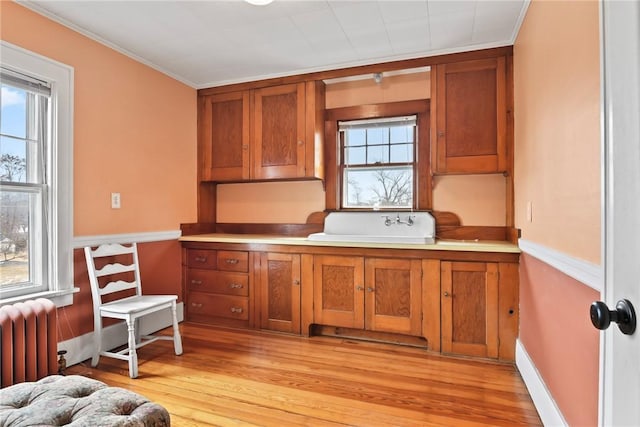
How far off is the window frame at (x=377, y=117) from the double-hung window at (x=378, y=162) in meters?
0.04

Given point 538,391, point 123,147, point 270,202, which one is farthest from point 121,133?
point 538,391

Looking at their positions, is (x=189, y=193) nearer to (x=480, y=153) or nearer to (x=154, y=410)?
(x=154, y=410)

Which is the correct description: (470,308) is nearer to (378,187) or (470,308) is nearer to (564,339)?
(564,339)

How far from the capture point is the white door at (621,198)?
2.20ft

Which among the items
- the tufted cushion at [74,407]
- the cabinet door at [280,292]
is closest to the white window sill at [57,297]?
the tufted cushion at [74,407]

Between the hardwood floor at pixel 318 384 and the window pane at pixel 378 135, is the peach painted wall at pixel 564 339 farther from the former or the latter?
the window pane at pixel 378 135

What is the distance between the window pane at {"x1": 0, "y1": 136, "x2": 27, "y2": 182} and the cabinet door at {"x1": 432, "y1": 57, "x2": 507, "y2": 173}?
9.68 ft

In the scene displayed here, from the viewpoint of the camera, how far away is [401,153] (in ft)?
10.8

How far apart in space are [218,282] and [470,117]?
2.67 meters

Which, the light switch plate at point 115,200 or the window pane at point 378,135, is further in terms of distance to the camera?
the window pane at point 378,135

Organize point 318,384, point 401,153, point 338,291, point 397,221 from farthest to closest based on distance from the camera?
point 401,153 → point 397,221 → point 338,291 → point 318,384

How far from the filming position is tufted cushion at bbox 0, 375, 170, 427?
1.22 m

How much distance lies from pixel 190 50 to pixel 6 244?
75.3 inches

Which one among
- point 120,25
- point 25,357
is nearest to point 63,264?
point 25,357
